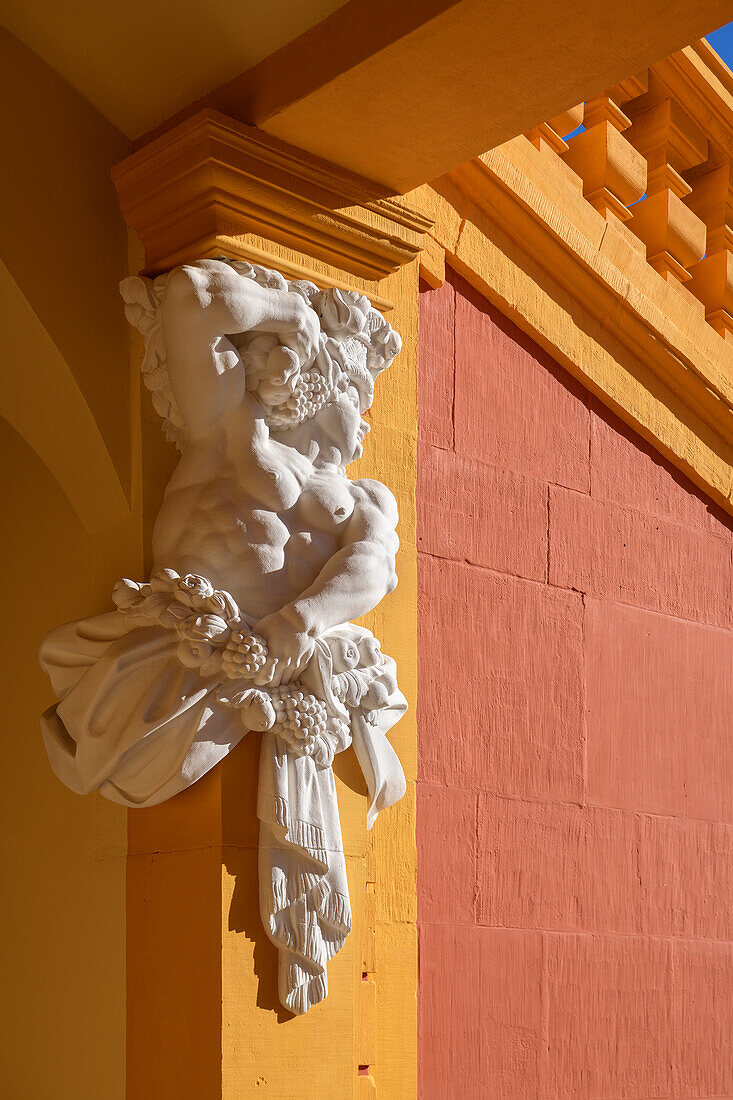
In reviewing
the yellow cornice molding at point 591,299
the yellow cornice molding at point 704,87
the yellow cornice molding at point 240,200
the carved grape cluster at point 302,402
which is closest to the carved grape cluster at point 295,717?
the carved grape cluster at point 302,402

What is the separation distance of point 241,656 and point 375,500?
20.1 inches

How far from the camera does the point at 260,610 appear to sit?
2.79m

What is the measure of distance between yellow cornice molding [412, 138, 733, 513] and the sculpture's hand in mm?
1160

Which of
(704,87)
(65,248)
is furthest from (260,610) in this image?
(704,87)

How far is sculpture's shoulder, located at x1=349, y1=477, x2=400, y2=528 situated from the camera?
2.97 m

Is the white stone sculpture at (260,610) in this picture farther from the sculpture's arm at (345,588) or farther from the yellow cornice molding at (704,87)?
the yellow cornice molding at (704,87)

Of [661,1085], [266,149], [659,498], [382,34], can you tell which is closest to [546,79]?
[382,34]

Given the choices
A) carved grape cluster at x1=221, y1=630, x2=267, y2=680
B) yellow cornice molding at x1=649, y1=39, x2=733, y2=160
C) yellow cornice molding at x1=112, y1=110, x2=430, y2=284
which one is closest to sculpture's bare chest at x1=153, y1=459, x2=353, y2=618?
carved grape cluster at x1=221, y1=630, x2=267, y2=680

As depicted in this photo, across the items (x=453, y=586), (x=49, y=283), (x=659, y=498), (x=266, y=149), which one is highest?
(x=266, y=149)

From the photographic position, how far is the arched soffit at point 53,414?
2.99 m

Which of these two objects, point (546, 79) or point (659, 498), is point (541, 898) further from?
point (546, 79)

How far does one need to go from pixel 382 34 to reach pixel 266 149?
0.34 m

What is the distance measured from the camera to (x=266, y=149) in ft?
9.68

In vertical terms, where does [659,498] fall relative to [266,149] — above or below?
below
